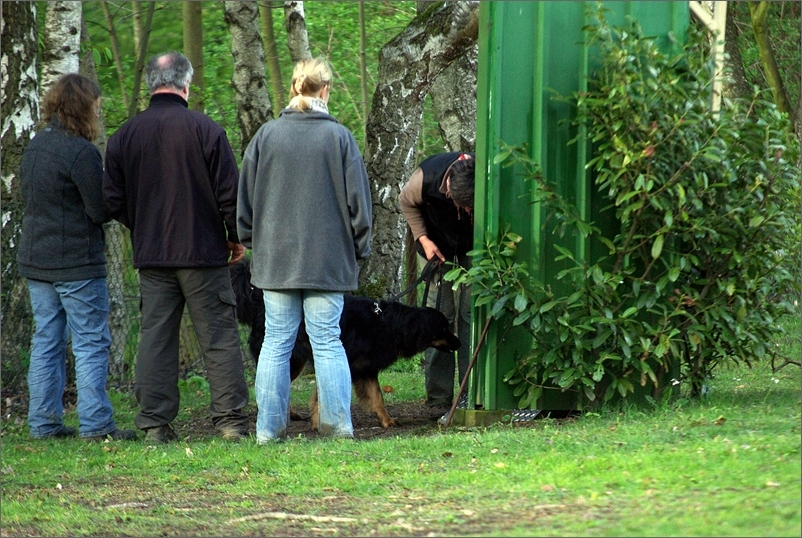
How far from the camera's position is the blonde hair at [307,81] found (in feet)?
18.0

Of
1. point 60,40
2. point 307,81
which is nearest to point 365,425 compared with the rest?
point 307,81

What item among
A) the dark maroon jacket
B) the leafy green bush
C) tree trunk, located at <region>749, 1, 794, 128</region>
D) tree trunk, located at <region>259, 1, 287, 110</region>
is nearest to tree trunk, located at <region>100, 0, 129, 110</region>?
tree trunk, located at <region>259, 1, 287, 110</region>

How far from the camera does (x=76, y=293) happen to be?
5902 millimetres

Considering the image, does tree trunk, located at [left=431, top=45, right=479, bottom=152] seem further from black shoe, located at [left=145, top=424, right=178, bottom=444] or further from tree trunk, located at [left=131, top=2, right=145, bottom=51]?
tree trunk, located at [left=131, top=2, right=145, bottom=51]

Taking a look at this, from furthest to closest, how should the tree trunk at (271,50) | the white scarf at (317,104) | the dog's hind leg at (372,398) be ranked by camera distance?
1. the tree trunk at (271,50)
2. the dog's hind leg at (372,398)
3. the white scarf at (317,104)

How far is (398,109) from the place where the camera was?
27.8ft

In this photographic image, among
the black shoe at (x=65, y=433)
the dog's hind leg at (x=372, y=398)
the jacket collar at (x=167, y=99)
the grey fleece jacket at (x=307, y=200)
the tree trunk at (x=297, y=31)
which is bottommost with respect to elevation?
the black shoe at (x=65, y=433)

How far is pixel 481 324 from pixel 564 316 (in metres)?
0.64

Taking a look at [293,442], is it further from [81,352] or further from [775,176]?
[775,176]

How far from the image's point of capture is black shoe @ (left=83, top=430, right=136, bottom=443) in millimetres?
5949

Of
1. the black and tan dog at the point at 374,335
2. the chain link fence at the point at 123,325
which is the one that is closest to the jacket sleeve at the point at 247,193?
the black and tan dog at the point at 374,335

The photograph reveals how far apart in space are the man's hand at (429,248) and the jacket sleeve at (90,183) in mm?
2096

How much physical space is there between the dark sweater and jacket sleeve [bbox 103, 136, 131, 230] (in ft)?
0.36

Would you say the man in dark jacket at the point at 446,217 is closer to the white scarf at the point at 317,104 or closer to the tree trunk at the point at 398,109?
the white scarf at the point at 317,104
